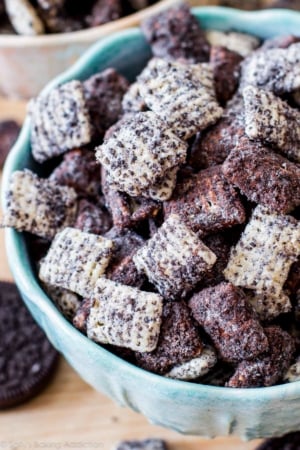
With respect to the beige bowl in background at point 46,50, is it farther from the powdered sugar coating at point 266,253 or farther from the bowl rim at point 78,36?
the powdered sugar coating at point 266,253

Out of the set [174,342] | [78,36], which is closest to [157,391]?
[174,342]

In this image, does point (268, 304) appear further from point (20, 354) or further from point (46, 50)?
point (46, 50)

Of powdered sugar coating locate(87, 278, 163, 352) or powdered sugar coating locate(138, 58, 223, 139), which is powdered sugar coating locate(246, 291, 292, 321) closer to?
powdered sugar coating locate(87, 278, 163, 352)

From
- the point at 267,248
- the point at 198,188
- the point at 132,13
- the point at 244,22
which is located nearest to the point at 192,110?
the point at 198,188

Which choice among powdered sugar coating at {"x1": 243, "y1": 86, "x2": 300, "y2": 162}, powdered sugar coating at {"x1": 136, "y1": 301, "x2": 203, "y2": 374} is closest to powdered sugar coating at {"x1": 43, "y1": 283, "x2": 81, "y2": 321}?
powdered sugar coating at {"x1": 136, "y1": 301, "x2": 203, "y2": 374}

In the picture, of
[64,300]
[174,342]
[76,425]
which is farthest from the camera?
[76,425]

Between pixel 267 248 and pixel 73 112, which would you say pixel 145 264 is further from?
pixel 73 112
